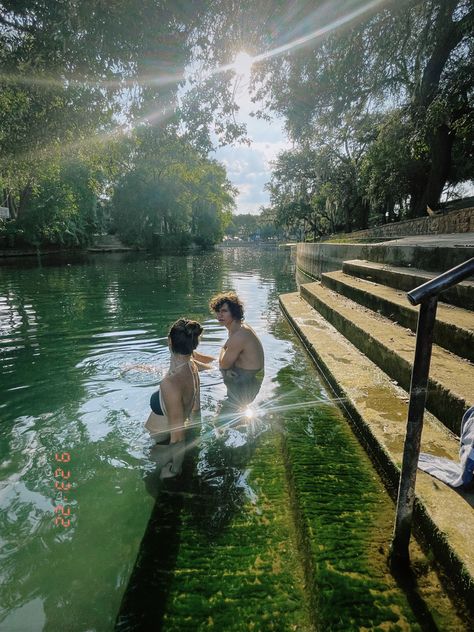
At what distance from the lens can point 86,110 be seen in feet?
29.0

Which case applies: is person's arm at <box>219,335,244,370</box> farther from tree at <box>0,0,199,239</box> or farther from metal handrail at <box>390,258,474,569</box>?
tree at <box>0,0,199,239</box>

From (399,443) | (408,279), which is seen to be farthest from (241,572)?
(408,279)

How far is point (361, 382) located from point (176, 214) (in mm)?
50930

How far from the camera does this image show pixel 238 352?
4531mm

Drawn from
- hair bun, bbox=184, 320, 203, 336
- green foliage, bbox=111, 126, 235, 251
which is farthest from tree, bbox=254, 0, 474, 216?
green foliage, bbox=111, 126, 235, 251

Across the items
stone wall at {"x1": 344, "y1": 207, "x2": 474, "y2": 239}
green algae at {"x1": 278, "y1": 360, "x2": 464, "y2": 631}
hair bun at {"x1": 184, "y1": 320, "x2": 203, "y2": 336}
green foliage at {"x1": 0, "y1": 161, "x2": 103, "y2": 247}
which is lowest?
green algae at {"x1": 278, "y1": 360, "x2": 464, "y2": 631}

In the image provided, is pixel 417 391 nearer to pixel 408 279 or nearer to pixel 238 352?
pixel 238 352

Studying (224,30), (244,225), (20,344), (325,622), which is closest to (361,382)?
(325,622)

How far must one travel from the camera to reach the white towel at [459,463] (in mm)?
2211

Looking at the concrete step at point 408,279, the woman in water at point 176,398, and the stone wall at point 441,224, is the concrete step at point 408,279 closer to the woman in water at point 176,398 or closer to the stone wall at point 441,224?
the woman in water at point 176,398

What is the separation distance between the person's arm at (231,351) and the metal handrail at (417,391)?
9.18 feet

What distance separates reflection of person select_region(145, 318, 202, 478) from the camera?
10.4 feet

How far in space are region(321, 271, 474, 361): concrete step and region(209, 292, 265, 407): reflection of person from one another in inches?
73.0

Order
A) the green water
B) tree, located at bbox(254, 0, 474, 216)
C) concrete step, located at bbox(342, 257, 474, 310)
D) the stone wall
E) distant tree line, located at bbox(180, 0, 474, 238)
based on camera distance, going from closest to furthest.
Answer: the green water, concrete step, located at bbox(342, 257, 474, 310), distant tree line, located at bbox(180, 0, 474, 238), tree, located at bbox(254, 0, 474, 216), the stone wall
